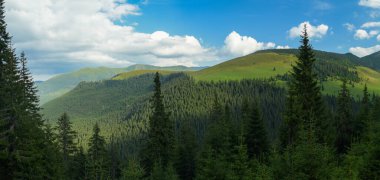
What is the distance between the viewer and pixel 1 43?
3475cm

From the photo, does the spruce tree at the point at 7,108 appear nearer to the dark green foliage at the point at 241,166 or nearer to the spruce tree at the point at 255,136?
the dark green foliage at the point at 241,166

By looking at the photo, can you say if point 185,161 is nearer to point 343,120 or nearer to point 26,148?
point 343,120

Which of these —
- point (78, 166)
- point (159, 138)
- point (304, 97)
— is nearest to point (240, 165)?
point (304, 97)

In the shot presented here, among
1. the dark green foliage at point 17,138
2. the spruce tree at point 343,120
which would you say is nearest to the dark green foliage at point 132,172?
the dark green foliage at point 17,138

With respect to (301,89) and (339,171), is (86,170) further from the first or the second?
(339,171)

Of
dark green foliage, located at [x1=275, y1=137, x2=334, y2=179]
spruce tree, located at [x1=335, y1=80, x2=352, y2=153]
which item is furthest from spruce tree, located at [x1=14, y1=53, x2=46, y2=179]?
spruce tree, located at [x1=335, y1=80, x2=352, y2=153]

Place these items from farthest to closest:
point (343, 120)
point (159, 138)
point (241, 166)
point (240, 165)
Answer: point (343, 120), point (159, 138), point (240, 165), point (241, 166)

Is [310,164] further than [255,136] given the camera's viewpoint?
No

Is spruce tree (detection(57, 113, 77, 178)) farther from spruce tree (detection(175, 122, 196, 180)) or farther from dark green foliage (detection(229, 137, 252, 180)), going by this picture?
dark green foliage (detection(229, 137, 252, 180))

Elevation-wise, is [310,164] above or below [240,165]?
above

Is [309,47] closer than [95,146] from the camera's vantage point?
Yes

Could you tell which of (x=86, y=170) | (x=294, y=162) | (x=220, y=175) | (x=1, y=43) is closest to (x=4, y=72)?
(x=1, y=43)

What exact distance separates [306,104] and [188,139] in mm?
34572

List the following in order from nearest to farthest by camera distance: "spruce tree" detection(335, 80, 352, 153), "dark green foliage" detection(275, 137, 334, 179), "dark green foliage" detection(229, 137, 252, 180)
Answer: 1. "dark green foliage" detection(275, 137, 334, 179)
2. "dark green foliage" detection(229, 137, 252, 180)
3. "spruce tree" detection(335, 80, 352, 153)
